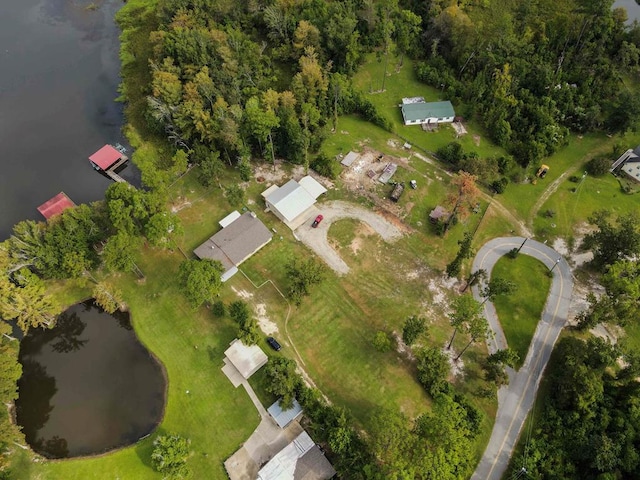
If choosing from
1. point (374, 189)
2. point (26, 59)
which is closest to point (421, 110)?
point (374, 189)

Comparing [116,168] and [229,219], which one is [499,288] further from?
[116,168]

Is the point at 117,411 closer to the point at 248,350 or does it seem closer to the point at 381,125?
the point at 248,350

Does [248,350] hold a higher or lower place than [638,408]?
lower

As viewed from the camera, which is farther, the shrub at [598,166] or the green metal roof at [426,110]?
the green metal roof at [426,110]

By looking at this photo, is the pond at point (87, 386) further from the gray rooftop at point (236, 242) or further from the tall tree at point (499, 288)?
the tall tree at point (499, 288)

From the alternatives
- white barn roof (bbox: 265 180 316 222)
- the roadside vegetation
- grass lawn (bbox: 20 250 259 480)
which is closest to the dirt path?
the roadside vegetation

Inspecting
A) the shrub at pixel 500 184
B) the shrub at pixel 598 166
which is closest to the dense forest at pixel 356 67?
the shrub at pixel 598 166

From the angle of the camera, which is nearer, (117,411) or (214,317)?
(117,411)

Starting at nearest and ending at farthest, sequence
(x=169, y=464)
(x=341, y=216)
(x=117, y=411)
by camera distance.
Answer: (x=169, y=464) → (x=117, y=411) → (x=341, y=216)
